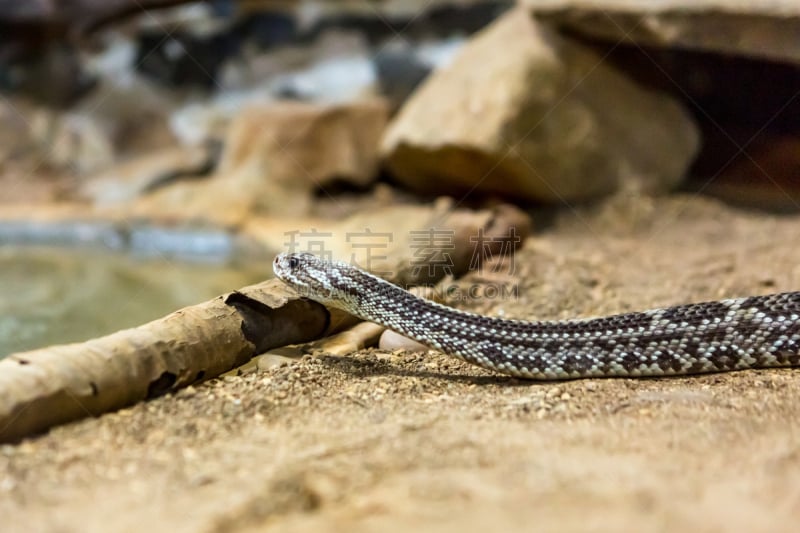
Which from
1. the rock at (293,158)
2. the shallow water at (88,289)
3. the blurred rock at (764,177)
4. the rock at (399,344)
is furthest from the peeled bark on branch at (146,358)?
the blurred rock at (764,177)

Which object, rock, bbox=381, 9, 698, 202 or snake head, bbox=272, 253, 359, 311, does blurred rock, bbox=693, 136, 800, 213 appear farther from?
snake head, bbox=272, 253, 359, 311

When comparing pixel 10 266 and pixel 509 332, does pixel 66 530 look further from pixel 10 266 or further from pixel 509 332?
pixel 10 266

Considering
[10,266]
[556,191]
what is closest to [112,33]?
[10,266]

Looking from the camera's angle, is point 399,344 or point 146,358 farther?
point 399,344

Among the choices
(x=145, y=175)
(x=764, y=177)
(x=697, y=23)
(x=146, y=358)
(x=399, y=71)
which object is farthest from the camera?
(x=399, y=71)

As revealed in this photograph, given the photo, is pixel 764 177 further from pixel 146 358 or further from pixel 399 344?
pixel 146 358

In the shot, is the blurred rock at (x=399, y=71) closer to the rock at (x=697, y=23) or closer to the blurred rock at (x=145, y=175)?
the blurred rock at (x=145, y=175)

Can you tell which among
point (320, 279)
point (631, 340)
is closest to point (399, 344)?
point (320, 279)
